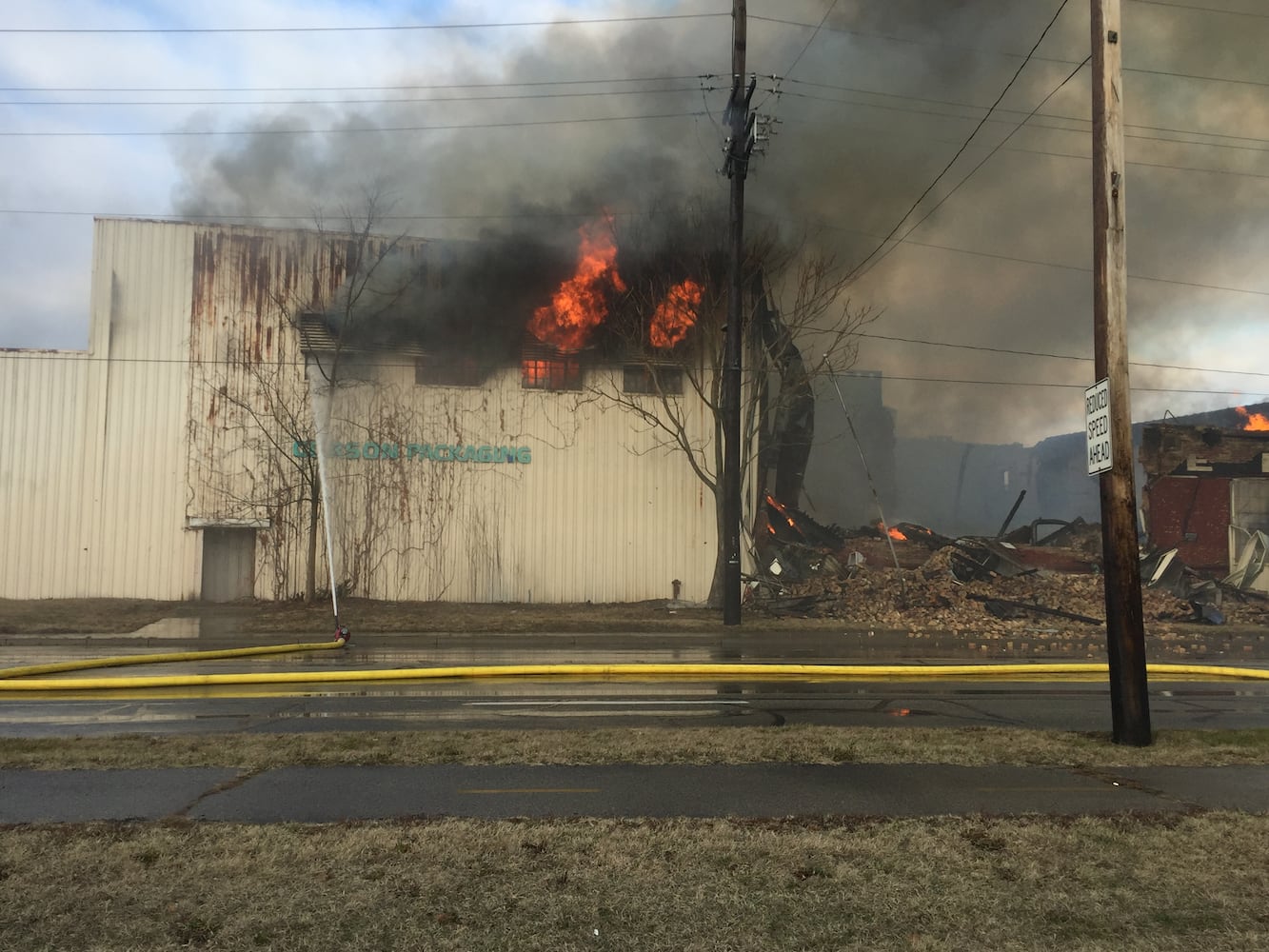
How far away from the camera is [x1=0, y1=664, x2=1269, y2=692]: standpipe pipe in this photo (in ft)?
28.6

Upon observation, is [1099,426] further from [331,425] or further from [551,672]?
[331,425]

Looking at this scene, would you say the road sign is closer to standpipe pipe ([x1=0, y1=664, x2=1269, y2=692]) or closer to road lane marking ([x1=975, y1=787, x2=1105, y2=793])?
road lane marking ([x1=975, y1=787, x2=1105, y2=793])

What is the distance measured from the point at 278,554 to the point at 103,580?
379 centimetres

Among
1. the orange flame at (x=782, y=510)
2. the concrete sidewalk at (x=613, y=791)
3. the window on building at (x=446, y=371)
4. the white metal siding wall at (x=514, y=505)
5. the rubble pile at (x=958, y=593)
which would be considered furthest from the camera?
the orange flame at (x=782, y=510)

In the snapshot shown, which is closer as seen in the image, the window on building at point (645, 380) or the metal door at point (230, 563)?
the metal door at point (230, 563)

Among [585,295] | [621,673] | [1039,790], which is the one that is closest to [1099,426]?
[1039,790]

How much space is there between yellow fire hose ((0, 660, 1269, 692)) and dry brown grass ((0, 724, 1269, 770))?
2.70 meters

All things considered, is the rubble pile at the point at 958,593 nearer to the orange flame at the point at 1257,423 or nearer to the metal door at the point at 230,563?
the orange flame at the point at 1257,423

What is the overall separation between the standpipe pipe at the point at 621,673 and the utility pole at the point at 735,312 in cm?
583

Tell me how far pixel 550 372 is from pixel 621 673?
40.3 ft

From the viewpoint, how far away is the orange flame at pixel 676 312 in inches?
778

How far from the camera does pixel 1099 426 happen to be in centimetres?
661

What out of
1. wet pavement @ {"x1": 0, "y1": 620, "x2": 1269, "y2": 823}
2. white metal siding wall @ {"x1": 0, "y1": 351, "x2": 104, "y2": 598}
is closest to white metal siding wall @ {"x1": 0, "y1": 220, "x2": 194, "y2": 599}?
white metal siding wall @ {"x1": 0, "y1": 351, "x2": 104, "y2": 598}

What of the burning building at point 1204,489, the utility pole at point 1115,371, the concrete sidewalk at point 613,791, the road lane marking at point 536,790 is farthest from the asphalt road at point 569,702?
the burning building at point 1204,489
